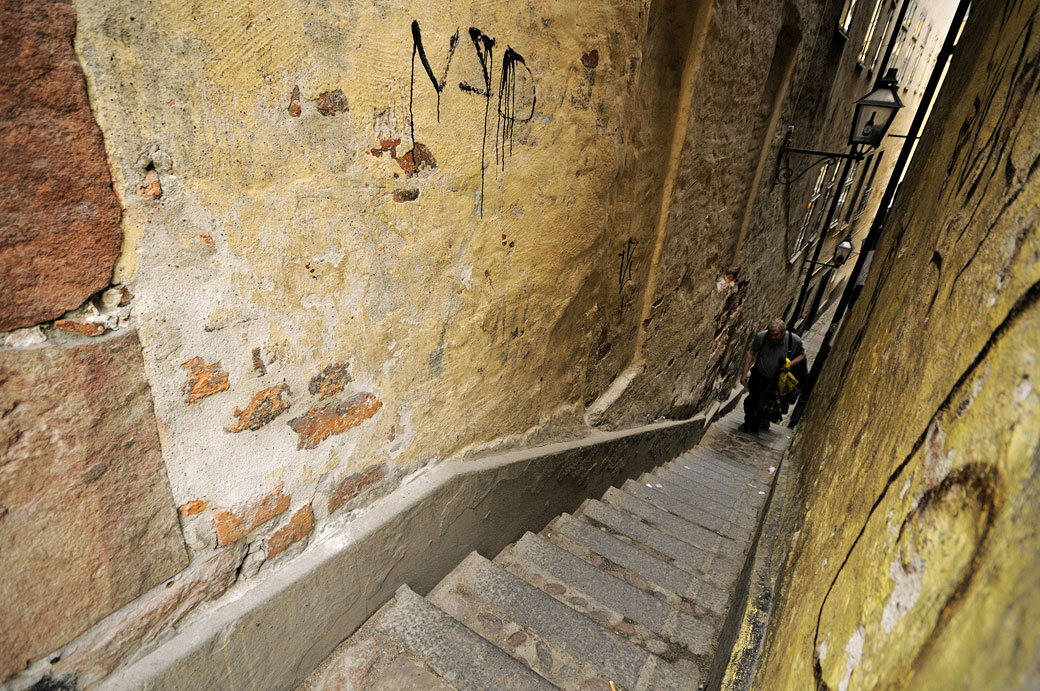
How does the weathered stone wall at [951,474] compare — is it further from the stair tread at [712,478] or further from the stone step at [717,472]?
the stone step at [717,472]

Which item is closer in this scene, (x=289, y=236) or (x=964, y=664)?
(x=964, y=664)

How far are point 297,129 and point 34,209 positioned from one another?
2.11 ft

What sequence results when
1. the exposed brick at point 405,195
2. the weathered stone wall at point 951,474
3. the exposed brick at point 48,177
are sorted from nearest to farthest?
the weathered stone wall at point 951,474, the exposed brick at point 48,177, the exposed brick at point 405,195

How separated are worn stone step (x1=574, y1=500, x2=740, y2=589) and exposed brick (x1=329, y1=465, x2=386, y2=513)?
6.22 ft

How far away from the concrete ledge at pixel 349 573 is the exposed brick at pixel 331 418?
37 cm

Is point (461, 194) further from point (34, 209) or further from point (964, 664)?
point (964, 664)

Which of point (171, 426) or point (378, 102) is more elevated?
point (378, 102)

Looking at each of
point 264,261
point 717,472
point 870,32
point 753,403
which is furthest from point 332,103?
point 870,32

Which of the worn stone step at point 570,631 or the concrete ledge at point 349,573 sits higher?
the concrete ledge at point 349,573

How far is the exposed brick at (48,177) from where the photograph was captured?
963mm

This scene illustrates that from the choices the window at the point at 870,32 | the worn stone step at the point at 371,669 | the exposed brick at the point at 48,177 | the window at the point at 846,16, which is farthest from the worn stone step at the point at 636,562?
the window at the point at 870,32

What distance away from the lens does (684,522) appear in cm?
370

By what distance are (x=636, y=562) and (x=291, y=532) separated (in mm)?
1975

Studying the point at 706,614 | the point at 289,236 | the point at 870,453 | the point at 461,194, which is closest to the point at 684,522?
the point at 706,614
